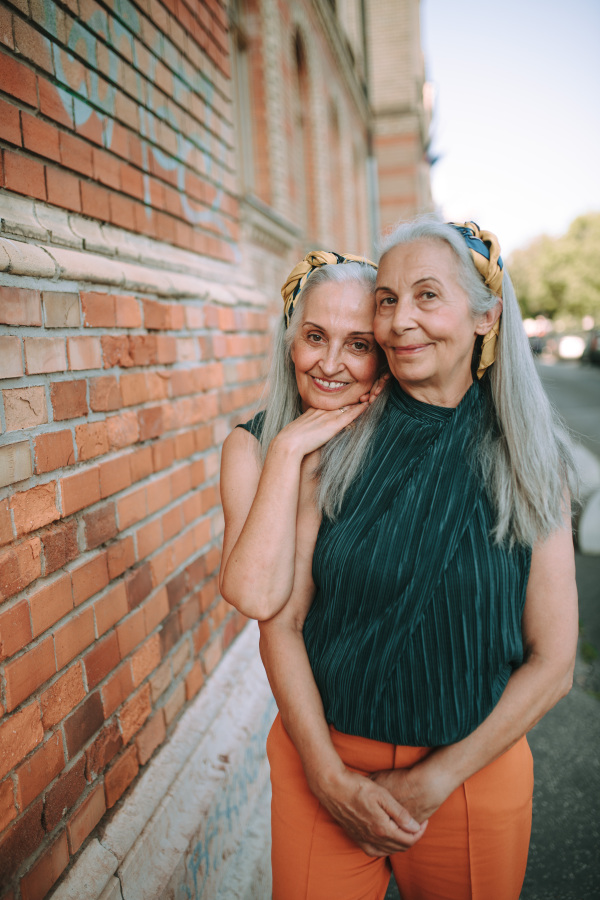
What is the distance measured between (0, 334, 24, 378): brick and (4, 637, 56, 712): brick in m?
0.62

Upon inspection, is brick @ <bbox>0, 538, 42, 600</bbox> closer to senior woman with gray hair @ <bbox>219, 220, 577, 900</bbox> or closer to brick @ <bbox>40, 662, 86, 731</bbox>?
brick @ <bbox>40, 662, 86, 731</bbox>

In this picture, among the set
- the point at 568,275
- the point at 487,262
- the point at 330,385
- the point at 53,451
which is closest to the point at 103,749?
the point at 53,451

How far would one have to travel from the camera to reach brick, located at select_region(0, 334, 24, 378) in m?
1.28

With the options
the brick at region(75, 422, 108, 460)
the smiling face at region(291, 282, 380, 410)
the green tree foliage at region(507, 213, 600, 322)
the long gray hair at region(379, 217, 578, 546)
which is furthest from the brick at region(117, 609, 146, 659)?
the green tree foliage at region(507, 213, 600, 322)

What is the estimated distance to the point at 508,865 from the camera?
1471 millimetres

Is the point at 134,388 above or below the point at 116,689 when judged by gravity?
above

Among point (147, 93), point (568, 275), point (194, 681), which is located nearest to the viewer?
point (147, 93)

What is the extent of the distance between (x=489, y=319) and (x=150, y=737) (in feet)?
5.42

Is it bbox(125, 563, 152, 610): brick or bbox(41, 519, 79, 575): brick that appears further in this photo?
bbox(125, 563, 152, 610): brick

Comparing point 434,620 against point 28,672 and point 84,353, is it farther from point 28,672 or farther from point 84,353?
point 84,353

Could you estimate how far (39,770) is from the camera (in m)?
1.34

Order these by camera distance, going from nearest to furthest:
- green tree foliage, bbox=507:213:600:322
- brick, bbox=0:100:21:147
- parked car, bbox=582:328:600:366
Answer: brick, bbox=0:100:21:147 < parked car, bbox=582:328:600:366 < green tree foliage, bbox=507:213:600:322

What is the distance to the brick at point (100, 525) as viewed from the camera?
159 centimetres

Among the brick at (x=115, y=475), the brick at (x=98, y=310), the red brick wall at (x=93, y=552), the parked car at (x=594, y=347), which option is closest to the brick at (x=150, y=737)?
the red brick wall at (x=93, y=552)
